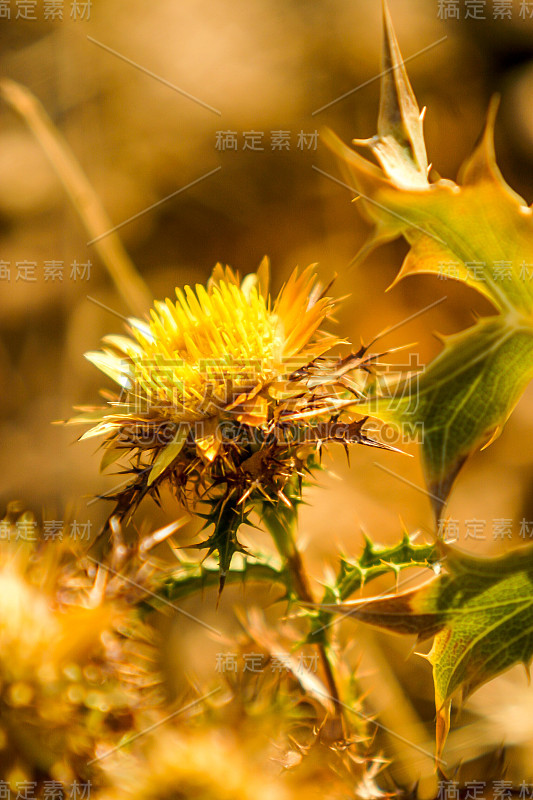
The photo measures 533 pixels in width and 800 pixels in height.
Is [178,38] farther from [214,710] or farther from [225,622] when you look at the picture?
[214,710]

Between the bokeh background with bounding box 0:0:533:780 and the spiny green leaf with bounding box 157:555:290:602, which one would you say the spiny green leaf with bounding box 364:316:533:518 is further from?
the bokeh background with bounding box 0:0:533:780

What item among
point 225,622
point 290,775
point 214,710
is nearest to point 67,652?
point 214,710

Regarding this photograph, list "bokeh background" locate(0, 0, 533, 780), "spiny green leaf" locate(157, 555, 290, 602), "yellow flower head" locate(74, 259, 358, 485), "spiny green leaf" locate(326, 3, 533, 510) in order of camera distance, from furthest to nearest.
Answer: "bokeh background" locate(0, 0, 533, 780)
"spiny green leaf" locate(157, 555, 290, 602)
"yellow flower head" locate(74, 259, 358, 485)
"spiny green leaf" locate(326, 3, 533, 510)

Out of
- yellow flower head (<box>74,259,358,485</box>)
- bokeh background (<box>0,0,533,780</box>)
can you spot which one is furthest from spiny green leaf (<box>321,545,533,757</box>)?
bokeh background (<box>0,0,533,780</box>)

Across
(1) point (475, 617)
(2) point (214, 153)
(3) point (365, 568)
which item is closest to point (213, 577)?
(3) point (365, 568)

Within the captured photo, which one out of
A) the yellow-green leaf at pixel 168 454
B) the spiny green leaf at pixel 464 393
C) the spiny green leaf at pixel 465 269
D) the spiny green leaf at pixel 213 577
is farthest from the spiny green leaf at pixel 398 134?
the spiny green leaf at pixel 213 577

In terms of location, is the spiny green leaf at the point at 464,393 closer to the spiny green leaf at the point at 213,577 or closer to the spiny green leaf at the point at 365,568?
the spiny green leaf at the point at 365,568
